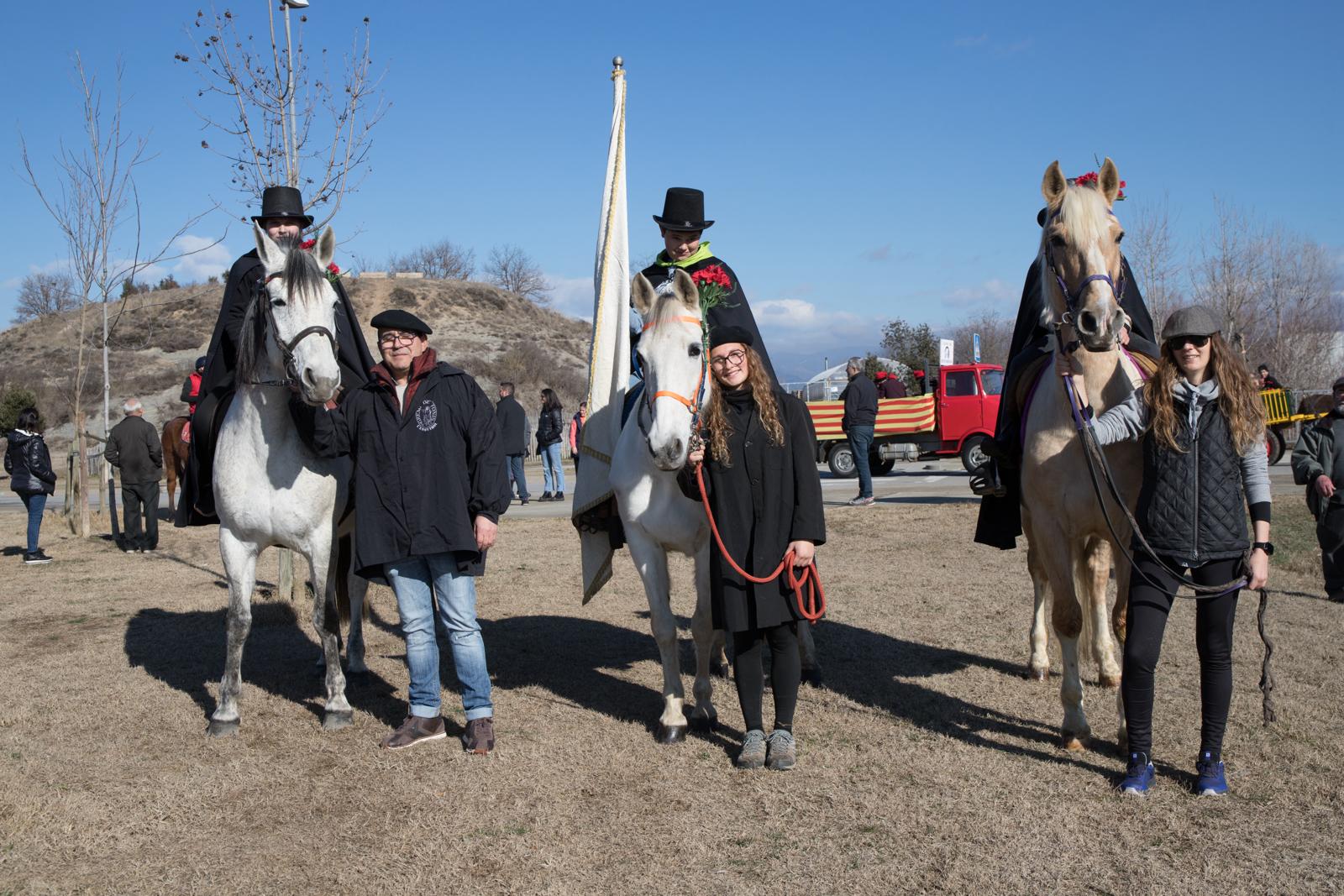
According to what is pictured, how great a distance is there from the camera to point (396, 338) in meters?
5.02

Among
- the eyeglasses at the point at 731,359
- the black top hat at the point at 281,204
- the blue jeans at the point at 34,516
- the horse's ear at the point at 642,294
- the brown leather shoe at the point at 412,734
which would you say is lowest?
the brown leather shoe at the point at 412,734

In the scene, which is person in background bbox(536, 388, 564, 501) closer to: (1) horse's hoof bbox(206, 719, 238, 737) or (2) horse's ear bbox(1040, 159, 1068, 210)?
(1) horse's hoof bbox(206, 719, 238, 737)

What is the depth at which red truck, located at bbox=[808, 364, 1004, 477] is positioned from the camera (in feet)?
67.3

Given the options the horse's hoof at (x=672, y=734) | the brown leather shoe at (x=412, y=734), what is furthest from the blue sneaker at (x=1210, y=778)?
the brown leather shoe at (x=412, y=734)

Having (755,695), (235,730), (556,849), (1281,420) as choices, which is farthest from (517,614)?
(1281,420)

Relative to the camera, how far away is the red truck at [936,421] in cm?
2052

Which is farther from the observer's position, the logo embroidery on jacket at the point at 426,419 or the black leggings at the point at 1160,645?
the logo embroidery on jacket at the point at 426,419

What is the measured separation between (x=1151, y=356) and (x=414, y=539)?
13.1 ft

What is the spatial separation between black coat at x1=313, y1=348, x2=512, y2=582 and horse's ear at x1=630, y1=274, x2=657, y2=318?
0.94 metres

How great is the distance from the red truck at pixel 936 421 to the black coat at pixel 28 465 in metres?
13.6

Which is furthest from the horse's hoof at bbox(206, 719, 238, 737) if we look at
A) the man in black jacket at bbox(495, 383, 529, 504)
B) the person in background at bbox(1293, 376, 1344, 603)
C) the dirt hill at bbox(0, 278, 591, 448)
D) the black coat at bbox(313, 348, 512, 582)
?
the dirt hill at bbox(0, 278, 591, 448)

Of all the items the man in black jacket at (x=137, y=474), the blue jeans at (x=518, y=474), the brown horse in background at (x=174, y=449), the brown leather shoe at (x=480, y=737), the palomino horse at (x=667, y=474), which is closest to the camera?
the palomino horse at (x=667, y=474)

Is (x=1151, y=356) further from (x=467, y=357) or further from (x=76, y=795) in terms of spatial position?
(x=467, y=357)

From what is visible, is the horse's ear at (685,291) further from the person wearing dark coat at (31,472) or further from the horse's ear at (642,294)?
the person wearing dark coat at (31,472)
